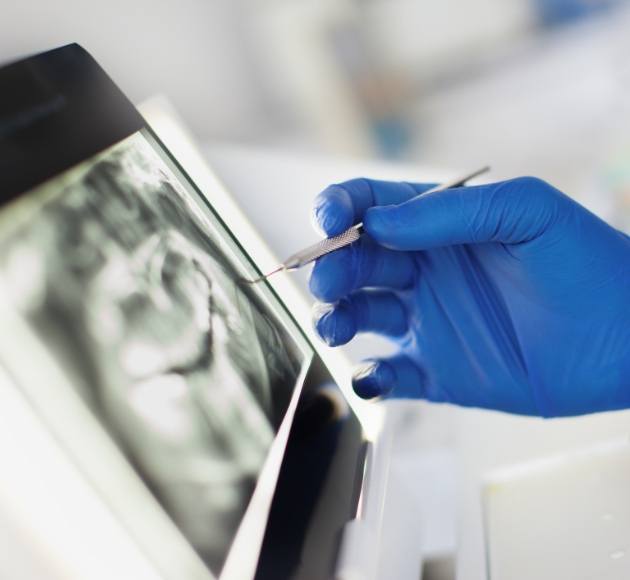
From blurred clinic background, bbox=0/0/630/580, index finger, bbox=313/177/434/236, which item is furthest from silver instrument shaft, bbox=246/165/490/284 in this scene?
blurred clinic background, bbox=0/0/630/580

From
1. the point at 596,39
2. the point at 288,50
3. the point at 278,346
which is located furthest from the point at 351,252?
the point at 596,39

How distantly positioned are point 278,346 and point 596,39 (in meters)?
1.46

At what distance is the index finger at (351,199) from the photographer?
32.2 inches

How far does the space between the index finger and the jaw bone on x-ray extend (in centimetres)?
15

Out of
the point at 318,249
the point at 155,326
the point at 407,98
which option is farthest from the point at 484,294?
the point at 407,98

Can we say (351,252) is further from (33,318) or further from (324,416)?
(33,318)

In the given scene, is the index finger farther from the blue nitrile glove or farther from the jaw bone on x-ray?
the jaw bone on x-ray

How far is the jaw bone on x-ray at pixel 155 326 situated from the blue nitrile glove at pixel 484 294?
8.3 inches

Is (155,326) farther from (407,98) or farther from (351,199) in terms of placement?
(407,98)

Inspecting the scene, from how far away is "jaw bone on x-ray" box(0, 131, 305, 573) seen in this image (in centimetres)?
47

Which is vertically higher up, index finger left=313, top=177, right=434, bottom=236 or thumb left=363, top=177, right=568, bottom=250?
index finger left=313, top=177, right=434, bottom=236

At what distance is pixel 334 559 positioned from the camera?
64 cm

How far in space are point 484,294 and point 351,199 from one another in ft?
0.89

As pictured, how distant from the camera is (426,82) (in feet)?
5.25
